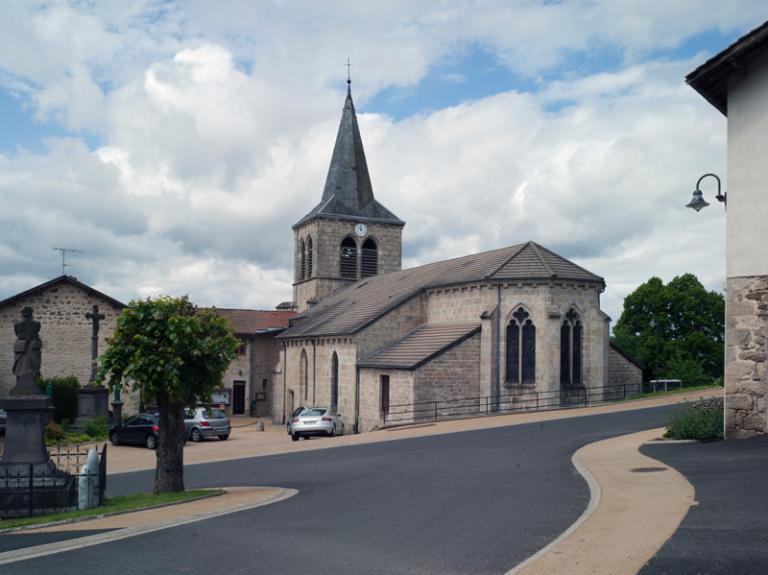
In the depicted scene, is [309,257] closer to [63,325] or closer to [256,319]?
[256,319]

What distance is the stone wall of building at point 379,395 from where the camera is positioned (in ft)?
107

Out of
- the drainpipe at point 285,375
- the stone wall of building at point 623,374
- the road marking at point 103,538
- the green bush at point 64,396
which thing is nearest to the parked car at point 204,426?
the green bush at point 64,396

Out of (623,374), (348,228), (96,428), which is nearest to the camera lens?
(96,428)

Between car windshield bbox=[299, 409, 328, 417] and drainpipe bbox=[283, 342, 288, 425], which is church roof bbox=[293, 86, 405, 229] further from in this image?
car windshield bbox=[299, 409, 328, 417]

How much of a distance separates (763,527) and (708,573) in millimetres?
1902

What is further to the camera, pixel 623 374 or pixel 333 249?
pixel 333 249

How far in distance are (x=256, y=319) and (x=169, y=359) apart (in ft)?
130

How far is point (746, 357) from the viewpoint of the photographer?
15.6 metres

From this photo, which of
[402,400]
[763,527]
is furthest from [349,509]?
[402,400]

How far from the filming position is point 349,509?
11711mm

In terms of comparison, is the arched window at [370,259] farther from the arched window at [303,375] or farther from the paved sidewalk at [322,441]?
the paved sidewalk at [322,441]

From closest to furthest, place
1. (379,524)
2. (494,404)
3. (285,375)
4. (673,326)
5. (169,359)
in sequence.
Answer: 1. (379,524)
2. (169,359)
3. (494,404)
4. (285,375)
5. (673,326)

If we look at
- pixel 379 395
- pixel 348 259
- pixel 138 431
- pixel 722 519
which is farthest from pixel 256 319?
pixel 722 519

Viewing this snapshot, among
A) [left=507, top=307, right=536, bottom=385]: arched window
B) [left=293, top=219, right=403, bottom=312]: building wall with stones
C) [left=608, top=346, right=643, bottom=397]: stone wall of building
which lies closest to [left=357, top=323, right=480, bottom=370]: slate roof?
[left=507, top=307, right=536, bottom=385]: arched window
